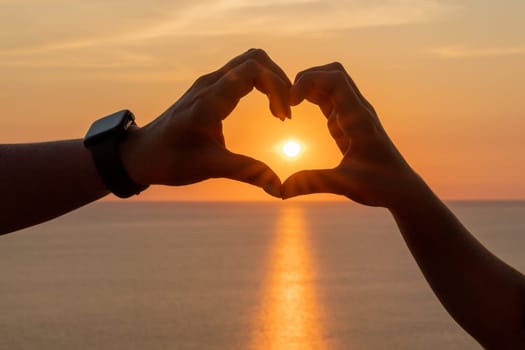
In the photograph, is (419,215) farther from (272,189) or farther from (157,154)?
(157,154)

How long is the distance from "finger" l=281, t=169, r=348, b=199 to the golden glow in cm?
4573

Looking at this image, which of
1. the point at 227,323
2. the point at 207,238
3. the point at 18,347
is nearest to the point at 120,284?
the point at 227,323

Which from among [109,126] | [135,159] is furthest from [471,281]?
[109,126]

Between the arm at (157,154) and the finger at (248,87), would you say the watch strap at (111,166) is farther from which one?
the finger at (248,87)

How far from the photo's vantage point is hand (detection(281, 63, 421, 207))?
2.47 metres

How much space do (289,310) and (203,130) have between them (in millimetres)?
59253

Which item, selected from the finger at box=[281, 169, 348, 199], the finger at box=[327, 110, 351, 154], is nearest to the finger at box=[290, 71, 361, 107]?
the finger at box=[327, 110, 351, 154]

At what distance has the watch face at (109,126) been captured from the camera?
2486 millimetres

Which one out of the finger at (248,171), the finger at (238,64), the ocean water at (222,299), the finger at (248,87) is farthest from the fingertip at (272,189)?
the ocean water at (222,299)

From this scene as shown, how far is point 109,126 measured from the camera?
2.52m

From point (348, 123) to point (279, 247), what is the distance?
122 meters

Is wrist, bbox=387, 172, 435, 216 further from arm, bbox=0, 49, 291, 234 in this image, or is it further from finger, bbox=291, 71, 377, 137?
arm, bbox=0, 49, 291, 234

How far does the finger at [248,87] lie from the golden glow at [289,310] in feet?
150

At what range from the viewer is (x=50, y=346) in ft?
154
